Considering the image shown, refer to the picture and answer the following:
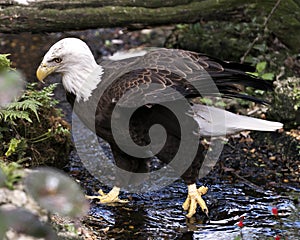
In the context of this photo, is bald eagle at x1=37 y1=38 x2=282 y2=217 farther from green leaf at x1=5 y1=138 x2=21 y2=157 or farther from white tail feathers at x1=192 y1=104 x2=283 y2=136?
green leaf at x1=5 y1=138 x2=21 y2=157

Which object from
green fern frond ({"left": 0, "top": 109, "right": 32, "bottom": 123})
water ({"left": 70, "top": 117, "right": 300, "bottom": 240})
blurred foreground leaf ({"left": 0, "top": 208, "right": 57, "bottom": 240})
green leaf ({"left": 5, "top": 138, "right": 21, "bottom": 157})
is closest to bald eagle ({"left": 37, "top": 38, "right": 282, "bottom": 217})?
water ({"left": 70, "top": 117, "right": 300, "bottom": 240})

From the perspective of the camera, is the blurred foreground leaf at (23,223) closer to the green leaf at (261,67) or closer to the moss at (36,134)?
the moss at (36,134)

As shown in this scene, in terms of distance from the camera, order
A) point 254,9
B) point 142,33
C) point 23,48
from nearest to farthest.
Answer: point 254,9 → point 23,48 → point 142,33

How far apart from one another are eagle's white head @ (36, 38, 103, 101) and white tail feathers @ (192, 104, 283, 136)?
2.97 ft

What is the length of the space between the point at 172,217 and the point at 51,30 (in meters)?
2.59

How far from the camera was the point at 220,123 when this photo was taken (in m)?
5.88

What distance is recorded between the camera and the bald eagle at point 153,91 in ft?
17.8

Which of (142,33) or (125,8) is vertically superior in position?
(125,8)

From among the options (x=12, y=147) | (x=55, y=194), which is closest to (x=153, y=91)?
(x=12, y=147)

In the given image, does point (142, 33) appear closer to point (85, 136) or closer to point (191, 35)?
point (191, 35)

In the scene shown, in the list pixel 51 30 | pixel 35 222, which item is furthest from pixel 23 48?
pixel 35 222

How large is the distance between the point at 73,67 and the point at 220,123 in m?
1.33

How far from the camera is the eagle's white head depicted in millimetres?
5598

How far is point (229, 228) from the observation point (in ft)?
17.5
